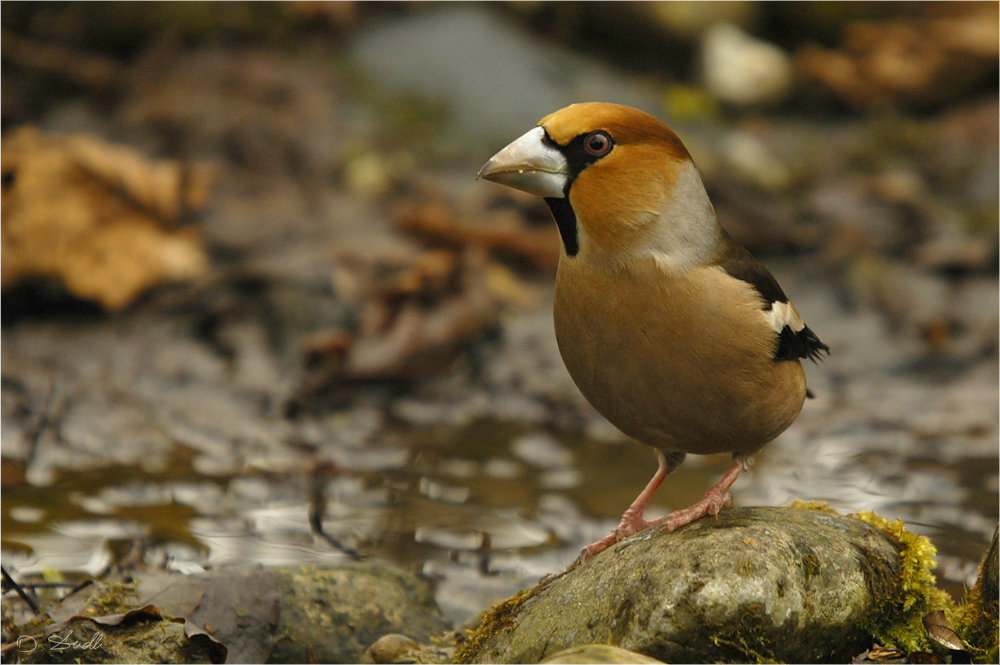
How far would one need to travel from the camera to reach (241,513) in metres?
5.17

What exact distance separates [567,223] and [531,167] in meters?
0.29

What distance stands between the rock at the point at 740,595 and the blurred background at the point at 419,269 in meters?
1.17

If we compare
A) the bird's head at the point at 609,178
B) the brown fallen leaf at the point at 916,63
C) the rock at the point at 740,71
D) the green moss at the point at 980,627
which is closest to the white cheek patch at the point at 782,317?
the bird's head at the point at 609,178

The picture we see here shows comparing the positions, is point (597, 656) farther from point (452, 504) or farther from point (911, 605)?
point (452, 504)

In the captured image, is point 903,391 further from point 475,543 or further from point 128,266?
point 128,266

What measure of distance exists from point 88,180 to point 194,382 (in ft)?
6.29

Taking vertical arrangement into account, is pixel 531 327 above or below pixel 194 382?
above

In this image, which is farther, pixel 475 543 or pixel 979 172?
pixel 979 172

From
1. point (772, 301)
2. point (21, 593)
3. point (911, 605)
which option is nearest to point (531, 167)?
point (772, 301)

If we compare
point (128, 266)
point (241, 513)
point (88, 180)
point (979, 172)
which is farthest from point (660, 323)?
point (979, 172)

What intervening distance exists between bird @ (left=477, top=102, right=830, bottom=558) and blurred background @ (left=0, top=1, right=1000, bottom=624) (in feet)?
5.34

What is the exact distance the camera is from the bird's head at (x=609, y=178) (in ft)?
11.3

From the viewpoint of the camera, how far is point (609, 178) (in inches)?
137

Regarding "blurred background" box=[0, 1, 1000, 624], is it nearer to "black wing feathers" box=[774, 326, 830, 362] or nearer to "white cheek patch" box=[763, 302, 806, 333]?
"black wing feathers" box=[774, 326, 830, 362]
